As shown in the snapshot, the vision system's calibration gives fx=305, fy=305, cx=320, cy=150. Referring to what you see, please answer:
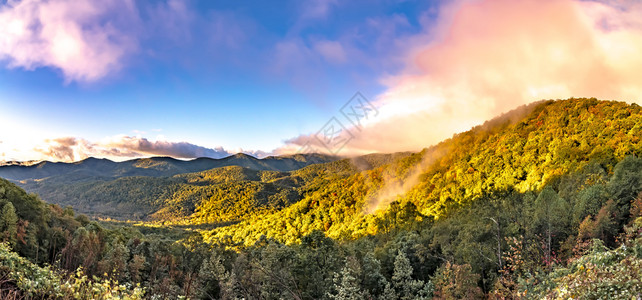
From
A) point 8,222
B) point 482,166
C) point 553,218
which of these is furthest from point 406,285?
point 482,166

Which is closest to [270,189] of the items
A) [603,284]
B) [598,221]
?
[598,221]

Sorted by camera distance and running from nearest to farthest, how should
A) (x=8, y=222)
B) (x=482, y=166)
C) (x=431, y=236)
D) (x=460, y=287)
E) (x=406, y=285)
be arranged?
(x=460, y=287) < (x=406, y=285) < (x=8, y=222) < (x=431, y=236) < (x=482, y=166)

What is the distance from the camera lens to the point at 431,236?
43906mm

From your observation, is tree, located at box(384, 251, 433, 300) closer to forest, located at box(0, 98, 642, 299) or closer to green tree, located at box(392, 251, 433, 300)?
green tree, located at box(392, 251, 433, 300)

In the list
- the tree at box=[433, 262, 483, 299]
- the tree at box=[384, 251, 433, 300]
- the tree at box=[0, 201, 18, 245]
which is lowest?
the tree at box=[384, 251, 433, 300]

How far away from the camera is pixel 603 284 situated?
24.9 feet

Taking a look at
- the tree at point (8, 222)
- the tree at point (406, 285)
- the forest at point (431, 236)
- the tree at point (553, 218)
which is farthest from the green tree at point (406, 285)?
the tree at point (8, 222)

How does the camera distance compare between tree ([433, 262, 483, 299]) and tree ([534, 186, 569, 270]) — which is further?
tree ([534, 186, 569, 270])

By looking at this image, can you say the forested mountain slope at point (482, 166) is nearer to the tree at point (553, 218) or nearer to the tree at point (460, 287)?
the tree at point (553, 218)

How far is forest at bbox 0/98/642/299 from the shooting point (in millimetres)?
10531

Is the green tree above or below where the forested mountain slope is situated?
Answer: below

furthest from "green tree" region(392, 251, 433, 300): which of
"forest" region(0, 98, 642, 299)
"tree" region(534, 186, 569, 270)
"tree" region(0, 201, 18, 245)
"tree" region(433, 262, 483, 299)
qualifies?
"tree" region(0, 201, 18, 245)

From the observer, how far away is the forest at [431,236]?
10531mm

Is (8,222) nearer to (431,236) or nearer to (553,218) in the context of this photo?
(431,236)
